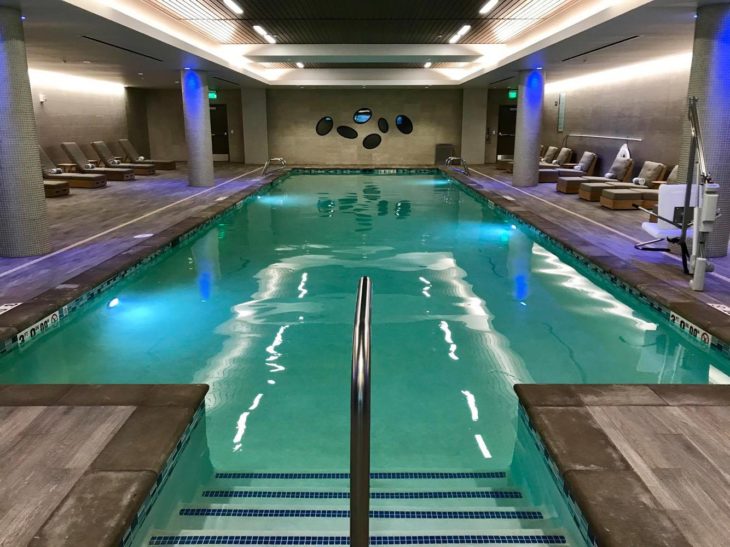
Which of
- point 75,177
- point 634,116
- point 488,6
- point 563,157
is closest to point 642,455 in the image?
point 488,6

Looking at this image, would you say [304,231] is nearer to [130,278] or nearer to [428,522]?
[130,278]

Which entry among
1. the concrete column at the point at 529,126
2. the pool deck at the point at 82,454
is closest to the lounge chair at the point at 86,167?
the concrete column at the point at 529,126

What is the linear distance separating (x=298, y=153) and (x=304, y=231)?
507 inches

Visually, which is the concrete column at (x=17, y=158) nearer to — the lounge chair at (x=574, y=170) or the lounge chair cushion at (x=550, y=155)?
the lounge chair at (x=574, y=170)

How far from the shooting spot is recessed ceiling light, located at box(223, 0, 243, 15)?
8.67 m

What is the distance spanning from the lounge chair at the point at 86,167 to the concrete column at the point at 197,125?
2.37m

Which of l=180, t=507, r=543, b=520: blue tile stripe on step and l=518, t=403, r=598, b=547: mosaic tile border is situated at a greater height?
l=518, t=403, r=598, b=547: mosaic tile border

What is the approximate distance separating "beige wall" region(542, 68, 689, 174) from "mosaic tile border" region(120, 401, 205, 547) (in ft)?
35.1

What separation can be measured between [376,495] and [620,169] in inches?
479

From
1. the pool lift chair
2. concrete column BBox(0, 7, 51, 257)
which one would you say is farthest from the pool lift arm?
concrete column BBox(0, 7, 51, 257)

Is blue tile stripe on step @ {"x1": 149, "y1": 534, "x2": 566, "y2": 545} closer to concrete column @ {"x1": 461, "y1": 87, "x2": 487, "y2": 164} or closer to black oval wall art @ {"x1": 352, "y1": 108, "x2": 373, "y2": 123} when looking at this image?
concrete column @ {"x1": 461, "y1": 87, "x2": 487, "y2": 164}

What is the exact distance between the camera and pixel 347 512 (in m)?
2.64

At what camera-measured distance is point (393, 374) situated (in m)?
4.31

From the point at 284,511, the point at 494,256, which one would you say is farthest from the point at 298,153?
the point at 284,511
